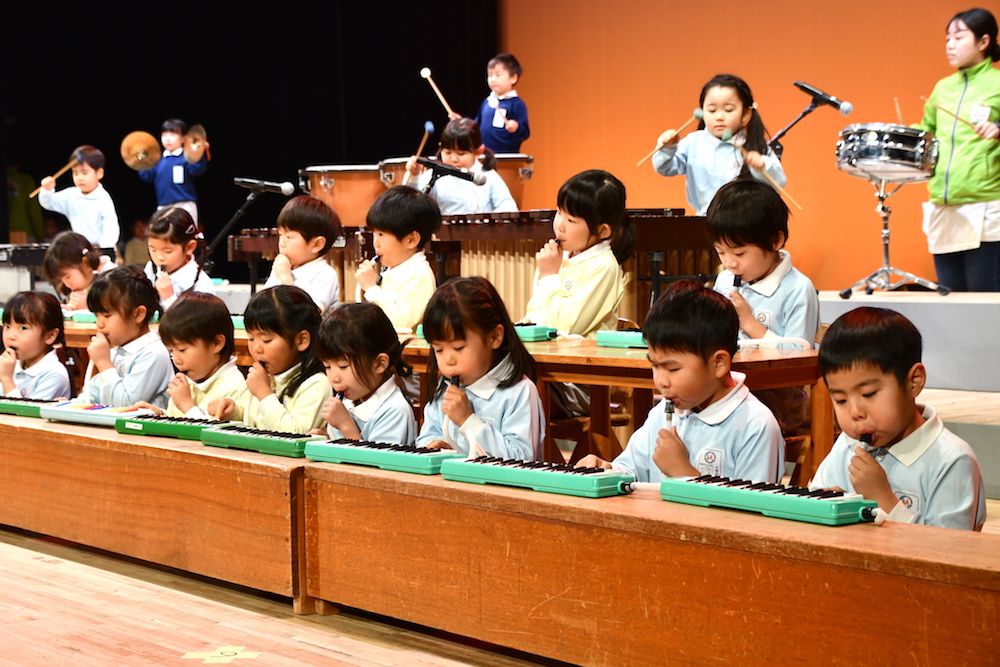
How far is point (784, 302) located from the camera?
11.2 ft

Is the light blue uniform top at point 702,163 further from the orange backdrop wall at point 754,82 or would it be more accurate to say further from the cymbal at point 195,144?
the cymbal at point 195,144

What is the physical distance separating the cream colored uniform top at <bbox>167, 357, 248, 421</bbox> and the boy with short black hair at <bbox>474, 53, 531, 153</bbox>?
4.80 metres

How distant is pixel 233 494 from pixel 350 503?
14.0 inches

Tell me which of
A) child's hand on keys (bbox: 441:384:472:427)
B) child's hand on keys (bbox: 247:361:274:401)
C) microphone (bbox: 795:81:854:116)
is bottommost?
child's hand on keys (bbox: 441:384:472:427)

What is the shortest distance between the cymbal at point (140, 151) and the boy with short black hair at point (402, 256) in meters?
6.10

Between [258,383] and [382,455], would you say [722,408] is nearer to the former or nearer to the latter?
[382,455]

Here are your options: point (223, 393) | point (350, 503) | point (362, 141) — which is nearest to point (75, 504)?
point (223, 393)

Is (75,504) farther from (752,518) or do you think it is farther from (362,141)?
(362,141)

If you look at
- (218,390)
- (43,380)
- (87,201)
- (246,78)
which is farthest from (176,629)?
(246,78)

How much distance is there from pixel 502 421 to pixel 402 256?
156 centimetres

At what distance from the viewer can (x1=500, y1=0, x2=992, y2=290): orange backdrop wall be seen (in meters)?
7.94

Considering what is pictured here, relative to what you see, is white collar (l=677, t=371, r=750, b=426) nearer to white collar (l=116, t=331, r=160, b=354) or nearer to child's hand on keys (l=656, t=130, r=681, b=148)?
white collar (l=116, t=331, r=160, b=354)

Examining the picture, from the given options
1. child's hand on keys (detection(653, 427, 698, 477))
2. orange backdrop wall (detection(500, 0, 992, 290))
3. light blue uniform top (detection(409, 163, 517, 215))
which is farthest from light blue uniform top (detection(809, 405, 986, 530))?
orange backdrop wall (detection(500, 0, 992, 290))

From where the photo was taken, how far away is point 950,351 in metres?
5.14
